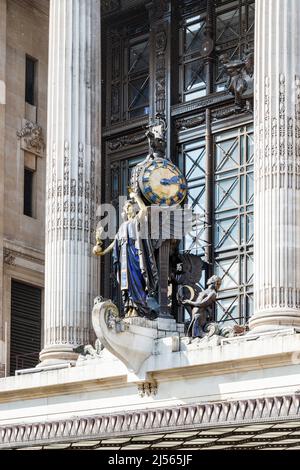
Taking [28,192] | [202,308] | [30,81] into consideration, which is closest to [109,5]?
[30,81]

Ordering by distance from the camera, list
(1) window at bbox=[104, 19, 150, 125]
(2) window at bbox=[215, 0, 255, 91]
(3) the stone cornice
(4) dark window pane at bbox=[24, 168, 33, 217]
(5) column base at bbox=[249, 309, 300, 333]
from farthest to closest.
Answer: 1. (1) window at bbox=[104, 19, 150, 125]
2. (4) dark window pane at bbox=[24, 168, 33, 217]
3. (2) window at bbox=[215, 0, 255, 91]
4. (5) column base at bbox=[249, 309, 300, 333]
5. (3) the stone cornice

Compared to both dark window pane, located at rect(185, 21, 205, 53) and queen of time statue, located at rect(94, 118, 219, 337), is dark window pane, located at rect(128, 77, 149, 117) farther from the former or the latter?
queen of time statue, located at rect(94, 118, 219, 337)

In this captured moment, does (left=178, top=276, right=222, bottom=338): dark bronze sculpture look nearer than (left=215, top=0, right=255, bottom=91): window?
Yes

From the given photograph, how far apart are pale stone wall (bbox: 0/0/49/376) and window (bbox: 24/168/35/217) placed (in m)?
0.16

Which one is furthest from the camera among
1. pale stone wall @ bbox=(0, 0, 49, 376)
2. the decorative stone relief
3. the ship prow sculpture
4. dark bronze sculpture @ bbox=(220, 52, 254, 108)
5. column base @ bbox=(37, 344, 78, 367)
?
the decorative stone relief

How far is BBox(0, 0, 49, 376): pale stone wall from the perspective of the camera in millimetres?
46031

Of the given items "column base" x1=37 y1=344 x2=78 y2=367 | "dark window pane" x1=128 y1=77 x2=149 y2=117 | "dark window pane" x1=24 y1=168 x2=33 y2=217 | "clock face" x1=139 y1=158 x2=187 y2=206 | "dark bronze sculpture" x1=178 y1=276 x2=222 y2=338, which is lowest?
"column base" x1=37 y1=344 x2=78 y2=367

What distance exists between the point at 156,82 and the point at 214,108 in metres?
2.40

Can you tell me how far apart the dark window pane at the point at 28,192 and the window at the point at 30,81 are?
7.70 ft

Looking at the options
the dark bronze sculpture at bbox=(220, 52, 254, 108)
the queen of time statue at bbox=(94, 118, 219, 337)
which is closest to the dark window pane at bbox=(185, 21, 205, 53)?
the dark bronze sculpture at bbox=(220, 52, 254, 108)

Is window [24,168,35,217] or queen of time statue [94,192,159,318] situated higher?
window [24,168,35,217]

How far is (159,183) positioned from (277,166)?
3463 mm
